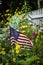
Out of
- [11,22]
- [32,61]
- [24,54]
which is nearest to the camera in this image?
[32,61]

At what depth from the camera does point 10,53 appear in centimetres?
426

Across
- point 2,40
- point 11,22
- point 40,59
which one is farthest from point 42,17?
point 40,59

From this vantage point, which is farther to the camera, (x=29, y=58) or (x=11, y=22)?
(x=11, y=22)

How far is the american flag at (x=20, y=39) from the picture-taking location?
4473 mm

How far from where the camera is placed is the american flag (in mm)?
4473

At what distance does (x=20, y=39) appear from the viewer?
14.9 feet

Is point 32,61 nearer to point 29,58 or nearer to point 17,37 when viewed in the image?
point 29,58

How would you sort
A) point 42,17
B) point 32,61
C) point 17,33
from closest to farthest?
1. point 32,61
2. point 17,33
3. point 42,17

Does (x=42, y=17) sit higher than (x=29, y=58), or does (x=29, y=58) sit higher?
(x=29, y=58)

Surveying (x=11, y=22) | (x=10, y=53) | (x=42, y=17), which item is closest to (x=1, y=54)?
(x=10, y=53)

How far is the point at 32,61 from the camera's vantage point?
3973 millimetres

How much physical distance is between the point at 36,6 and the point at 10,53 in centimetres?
629

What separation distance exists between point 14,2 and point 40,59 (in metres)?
6.00

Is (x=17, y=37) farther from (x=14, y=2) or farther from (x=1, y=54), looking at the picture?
(x=14, y=2)
